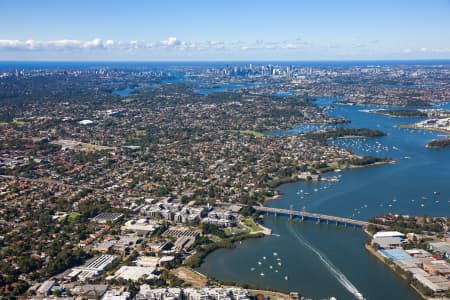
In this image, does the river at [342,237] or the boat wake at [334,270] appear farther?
the river at [342,237]

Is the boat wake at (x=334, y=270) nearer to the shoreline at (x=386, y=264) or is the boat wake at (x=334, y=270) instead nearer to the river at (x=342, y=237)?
the river at (x=342, y=237)

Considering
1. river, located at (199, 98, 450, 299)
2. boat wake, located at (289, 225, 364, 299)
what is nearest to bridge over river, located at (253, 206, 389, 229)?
river, located at (199, 98, 450, 299)

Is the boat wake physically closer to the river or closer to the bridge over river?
the river

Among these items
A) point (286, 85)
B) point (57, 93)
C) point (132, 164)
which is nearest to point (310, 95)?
point (286, 85)

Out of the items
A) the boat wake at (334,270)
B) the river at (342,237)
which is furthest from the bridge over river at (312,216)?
the boat wake at (334,270)

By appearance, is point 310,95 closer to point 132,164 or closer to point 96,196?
point 132,164
